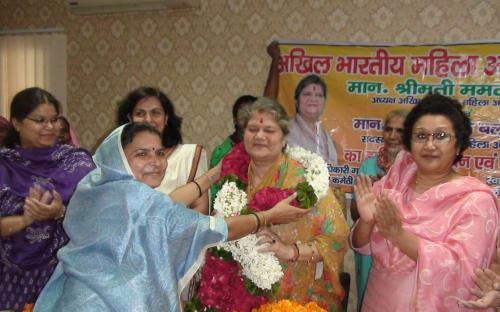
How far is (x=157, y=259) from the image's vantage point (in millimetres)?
1622

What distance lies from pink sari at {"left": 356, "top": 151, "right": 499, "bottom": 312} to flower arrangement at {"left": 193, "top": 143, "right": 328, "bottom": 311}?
400mm

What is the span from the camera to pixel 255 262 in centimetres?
194

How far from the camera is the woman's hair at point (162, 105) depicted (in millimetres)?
2752

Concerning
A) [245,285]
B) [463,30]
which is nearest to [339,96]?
[463,30]

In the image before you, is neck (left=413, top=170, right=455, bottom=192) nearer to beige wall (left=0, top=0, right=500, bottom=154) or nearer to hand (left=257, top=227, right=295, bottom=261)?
hand (left=257, top=227, right=295, bottom=261)

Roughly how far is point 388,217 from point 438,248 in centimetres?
24

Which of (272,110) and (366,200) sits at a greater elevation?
(272,110)

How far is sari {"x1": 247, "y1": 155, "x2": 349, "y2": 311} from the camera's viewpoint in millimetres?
2170

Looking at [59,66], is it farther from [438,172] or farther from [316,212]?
[438,172]

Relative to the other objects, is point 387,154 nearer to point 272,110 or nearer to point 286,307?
point 272,110

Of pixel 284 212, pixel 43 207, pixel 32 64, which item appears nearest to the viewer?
pixel 284 212

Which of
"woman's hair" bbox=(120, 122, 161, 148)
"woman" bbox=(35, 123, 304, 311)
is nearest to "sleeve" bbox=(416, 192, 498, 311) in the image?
"woman" bbox=(35, 123, 304, 311)

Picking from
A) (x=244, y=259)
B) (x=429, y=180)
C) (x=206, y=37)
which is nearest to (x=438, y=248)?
(x=429, y=180)

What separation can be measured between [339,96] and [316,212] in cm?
231
